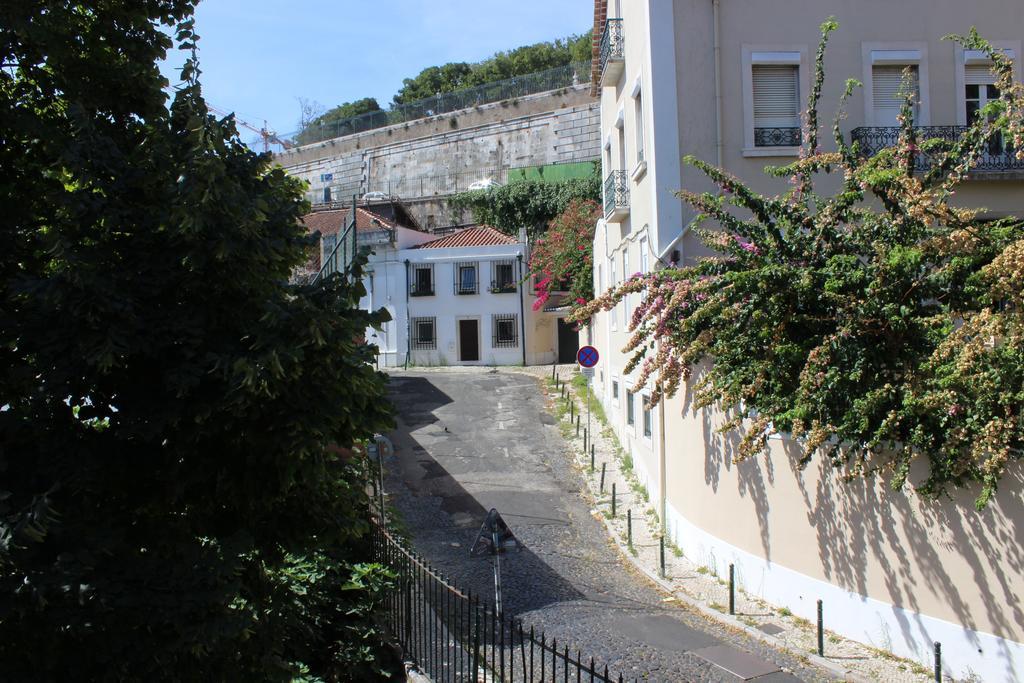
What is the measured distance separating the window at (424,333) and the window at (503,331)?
2608mm

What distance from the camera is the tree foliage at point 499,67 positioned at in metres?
67.8

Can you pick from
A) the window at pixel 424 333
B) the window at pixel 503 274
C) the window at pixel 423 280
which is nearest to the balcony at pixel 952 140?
the window at pixel 503 274

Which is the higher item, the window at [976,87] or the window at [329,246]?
the window at [976,87]

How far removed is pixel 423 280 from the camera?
34.7 metres

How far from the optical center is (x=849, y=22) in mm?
14422

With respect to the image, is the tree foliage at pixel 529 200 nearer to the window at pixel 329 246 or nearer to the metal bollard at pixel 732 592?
the window at pixel 329 246

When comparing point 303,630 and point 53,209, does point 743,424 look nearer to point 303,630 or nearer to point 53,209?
point 303,630

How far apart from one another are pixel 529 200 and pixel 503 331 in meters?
8.12

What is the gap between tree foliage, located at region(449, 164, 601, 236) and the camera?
1483 inches

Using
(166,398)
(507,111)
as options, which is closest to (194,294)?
(166,398)

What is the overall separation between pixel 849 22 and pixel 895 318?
26.6ft

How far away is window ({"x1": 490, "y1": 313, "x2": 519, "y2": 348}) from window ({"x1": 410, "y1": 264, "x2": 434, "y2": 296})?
3.15 meters

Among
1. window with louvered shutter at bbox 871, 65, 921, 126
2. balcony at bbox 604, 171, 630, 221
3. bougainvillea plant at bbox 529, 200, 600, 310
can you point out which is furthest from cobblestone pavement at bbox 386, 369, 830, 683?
window with louvered shutter at bbox 871, 65, 921, 126

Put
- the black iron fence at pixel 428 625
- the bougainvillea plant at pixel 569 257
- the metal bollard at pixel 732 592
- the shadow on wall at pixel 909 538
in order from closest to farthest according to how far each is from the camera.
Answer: the black iron fence at pixel 428 625, the shadow on wall at pixel 909 538, the metal bollard at pixel 732 592, the bougainvillea plant at pixel 569 257
